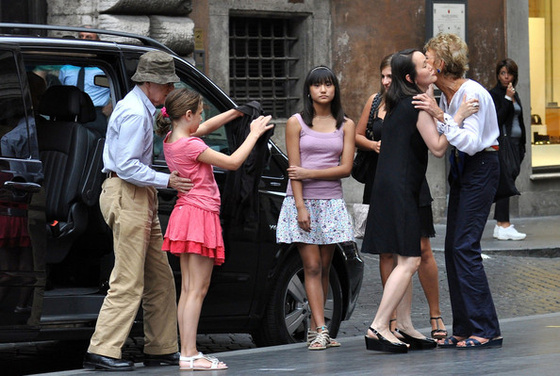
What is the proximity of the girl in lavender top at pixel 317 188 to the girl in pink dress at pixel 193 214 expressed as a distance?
68 centimetres

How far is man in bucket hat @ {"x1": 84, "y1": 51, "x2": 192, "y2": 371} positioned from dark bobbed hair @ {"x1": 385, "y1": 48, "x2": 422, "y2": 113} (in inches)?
47.4

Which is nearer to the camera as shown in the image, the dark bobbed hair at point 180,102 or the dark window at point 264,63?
the dark bobbed hair at point 180,102

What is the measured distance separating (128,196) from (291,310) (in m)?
1.65

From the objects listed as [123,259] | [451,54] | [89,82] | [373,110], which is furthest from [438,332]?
[89,82]

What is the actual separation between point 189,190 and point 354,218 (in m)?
9.15

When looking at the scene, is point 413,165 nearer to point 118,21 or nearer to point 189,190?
point 189,190

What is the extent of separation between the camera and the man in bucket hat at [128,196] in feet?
21.5

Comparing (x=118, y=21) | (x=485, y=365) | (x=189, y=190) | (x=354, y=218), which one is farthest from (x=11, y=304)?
(x=354, y=218)

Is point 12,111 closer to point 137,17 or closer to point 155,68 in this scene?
point 155,68

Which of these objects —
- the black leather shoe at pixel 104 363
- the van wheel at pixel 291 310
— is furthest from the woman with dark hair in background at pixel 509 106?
the black leather shoe at pixel 104 363

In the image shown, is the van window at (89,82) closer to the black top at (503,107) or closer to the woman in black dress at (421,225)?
the woman in black dress at (421,225)

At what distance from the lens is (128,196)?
6.62m

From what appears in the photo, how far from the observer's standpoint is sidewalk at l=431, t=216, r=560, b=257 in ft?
45.2

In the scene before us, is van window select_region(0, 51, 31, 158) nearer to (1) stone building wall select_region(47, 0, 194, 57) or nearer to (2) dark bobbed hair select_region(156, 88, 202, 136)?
(2) dark bobbed hair select_region(156, 88, 202, 136)
